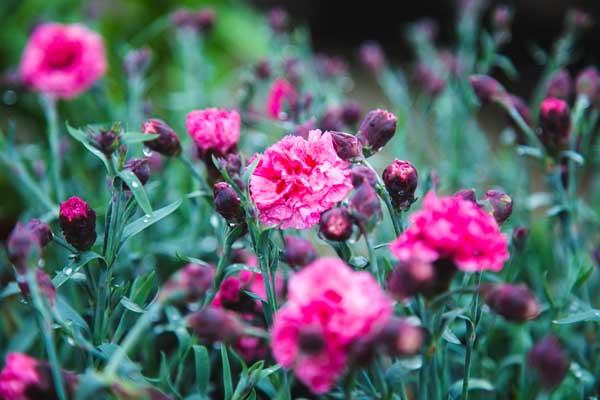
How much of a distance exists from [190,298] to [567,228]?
63cm

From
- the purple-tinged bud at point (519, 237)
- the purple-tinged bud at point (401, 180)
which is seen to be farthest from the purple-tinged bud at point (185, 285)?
the purple-tinged bud at point (519, 237)

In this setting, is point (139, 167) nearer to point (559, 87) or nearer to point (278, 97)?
point (278, 97)

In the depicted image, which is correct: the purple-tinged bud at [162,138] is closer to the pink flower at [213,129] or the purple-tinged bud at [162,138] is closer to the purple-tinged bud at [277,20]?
the pink flower at [213,129]

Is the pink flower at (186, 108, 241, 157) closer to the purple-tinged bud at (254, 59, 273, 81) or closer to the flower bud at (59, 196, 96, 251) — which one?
the flower bud at (59, 196, 96, 251)

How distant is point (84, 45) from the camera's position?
1.38 meters

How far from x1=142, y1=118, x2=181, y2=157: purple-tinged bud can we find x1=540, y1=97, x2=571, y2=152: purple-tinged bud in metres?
0.47

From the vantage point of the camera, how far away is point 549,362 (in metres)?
0.56

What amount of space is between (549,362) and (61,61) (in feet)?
3.70

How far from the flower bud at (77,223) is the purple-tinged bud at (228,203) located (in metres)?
0.14

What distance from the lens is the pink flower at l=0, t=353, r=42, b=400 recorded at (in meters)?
0.62

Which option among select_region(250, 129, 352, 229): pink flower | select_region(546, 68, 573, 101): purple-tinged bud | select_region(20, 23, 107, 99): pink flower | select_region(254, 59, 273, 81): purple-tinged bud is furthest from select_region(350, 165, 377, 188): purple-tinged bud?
select_region(20, 23, 107, 99): pink flower

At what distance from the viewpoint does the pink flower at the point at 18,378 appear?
62 cm

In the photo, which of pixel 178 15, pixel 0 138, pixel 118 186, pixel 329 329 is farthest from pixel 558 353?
pixel 178 15

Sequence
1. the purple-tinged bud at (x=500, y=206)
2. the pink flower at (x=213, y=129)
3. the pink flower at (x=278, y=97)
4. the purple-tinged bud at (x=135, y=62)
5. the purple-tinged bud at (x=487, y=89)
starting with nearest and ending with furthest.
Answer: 1. the purple-tinged bud at (x=500, y=206)
2. the pink flower at (x=213, y=129)
3. the purple-tinged bud at (x=487, y=89)
4. the pink flower at (x=278, y=97)
5. the purple-tinged bud at (x=135, y=62)
